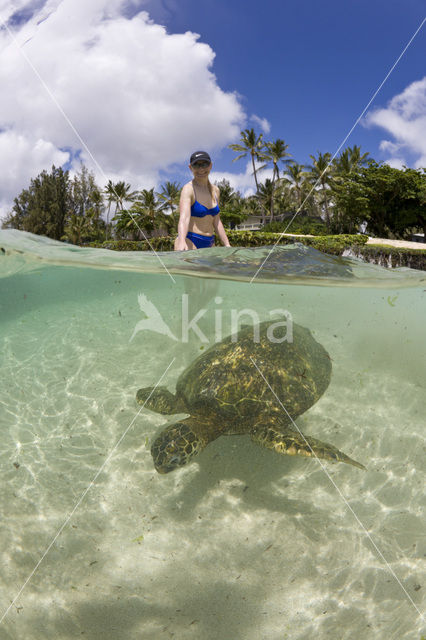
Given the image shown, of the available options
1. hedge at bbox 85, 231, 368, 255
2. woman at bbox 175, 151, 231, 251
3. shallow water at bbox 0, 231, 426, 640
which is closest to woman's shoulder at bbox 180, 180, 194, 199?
woman at bbox 175, 151, 231, 251

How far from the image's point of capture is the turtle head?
12.6ft

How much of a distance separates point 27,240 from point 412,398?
7434 millimetres

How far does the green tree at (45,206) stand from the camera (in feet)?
170

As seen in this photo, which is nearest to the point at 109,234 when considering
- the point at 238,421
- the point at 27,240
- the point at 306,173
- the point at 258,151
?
the point at 258,151

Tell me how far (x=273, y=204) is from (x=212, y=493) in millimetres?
65436

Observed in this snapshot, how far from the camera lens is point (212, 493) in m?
4.22

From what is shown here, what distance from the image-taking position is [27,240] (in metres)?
6.93

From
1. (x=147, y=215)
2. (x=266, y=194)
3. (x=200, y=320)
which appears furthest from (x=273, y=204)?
(x=200, y=320)

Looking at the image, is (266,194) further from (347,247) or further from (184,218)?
(184,218)

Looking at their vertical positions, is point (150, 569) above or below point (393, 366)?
below

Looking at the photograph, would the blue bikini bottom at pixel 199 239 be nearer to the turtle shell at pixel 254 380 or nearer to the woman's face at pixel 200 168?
the woman's face at pixel 200 168

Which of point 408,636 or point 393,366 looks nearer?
point 408,636

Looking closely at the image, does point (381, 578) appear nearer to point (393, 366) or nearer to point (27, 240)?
point (393, 366)

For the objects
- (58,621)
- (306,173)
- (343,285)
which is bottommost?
(58,621)
